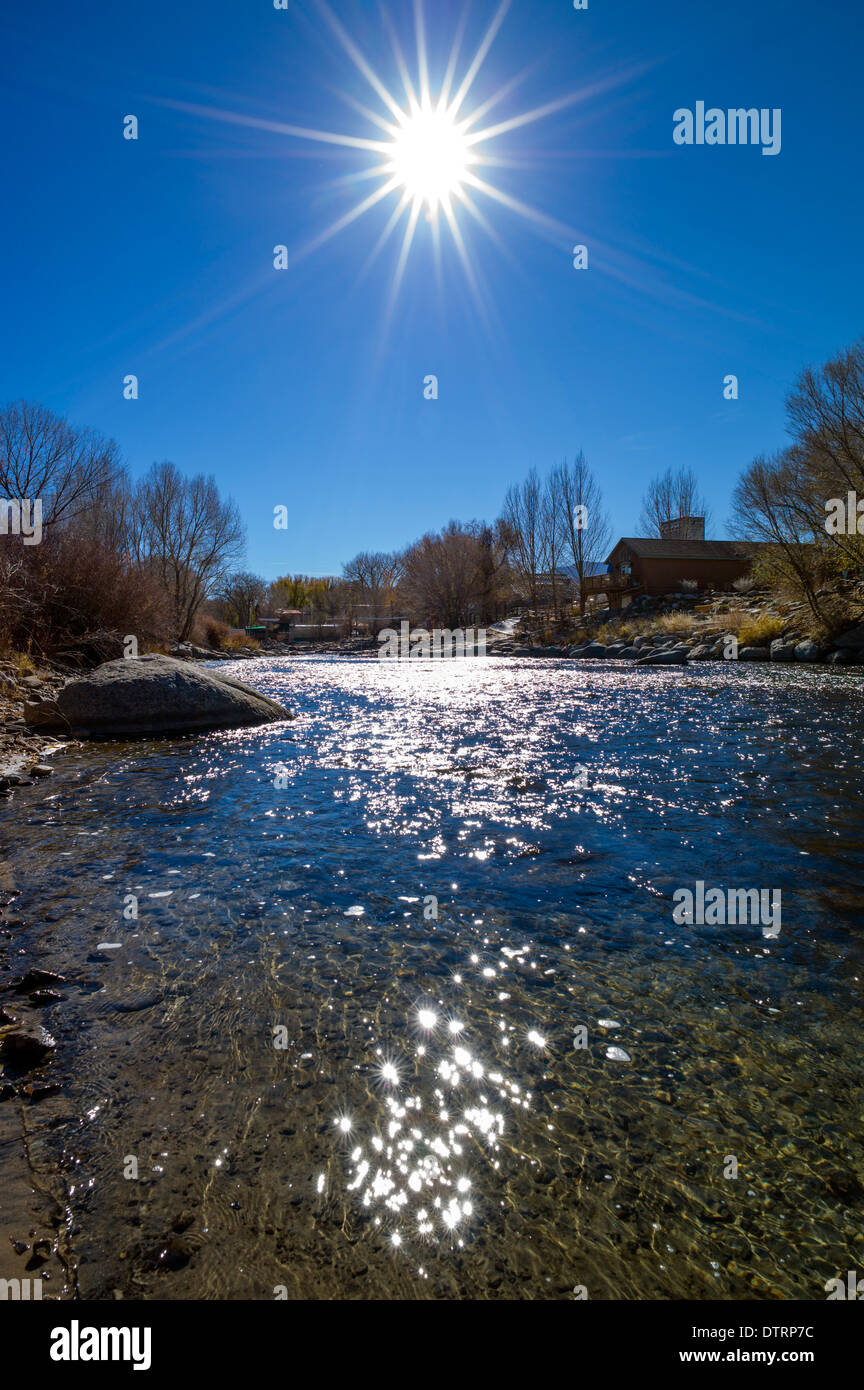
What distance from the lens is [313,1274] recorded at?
145 centimetres

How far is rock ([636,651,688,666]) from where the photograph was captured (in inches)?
920

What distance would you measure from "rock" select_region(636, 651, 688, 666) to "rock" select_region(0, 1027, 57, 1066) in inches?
919

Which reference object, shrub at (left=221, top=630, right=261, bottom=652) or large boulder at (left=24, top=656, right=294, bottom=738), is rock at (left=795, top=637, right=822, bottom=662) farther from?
shrub at (left=221, top=630, right=261, bottom=652)

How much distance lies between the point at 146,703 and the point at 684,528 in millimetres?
61411

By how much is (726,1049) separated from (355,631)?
60367mm

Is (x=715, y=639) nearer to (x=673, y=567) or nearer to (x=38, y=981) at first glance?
(x=673, y=567)

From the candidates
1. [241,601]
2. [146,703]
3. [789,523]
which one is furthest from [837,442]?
[241,601]

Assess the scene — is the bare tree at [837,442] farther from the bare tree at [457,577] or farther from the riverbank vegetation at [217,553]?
the bare tree at [457,577]

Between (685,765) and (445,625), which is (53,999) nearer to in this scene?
(685,765)

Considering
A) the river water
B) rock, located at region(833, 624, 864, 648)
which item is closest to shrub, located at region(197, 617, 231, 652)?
rock, located at region(833, 624, 864, 648)

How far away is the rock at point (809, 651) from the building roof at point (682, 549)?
25.5m

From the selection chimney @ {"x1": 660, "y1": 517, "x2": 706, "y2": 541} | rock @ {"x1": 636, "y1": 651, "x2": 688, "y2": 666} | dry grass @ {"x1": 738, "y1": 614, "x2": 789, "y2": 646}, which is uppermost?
chimney @ {"x1": 660, "y1": 517, "x2": 706, "y2": 541}

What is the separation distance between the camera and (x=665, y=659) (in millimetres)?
23844

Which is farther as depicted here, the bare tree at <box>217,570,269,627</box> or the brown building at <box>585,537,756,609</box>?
the bare tree at <box>217,570,269,627</box>
